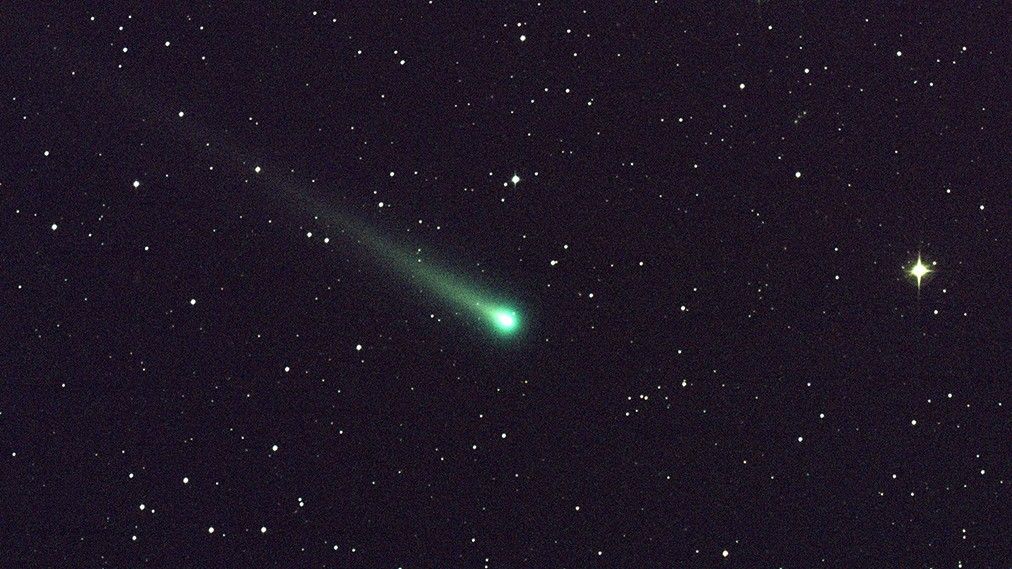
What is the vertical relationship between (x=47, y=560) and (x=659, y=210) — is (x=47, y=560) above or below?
below

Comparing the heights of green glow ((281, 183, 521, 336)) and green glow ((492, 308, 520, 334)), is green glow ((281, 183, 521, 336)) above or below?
above

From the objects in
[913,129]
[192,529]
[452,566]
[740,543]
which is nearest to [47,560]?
[192,529]

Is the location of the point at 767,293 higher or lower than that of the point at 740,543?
higher

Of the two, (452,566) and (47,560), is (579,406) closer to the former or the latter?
(452,566)

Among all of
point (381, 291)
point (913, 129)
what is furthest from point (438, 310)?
point (913, 129)

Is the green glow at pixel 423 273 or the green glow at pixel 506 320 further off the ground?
the green glow at pixel 423 273

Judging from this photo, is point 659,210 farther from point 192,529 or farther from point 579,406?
point 192,529

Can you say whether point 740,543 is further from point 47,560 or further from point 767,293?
point 47,560
